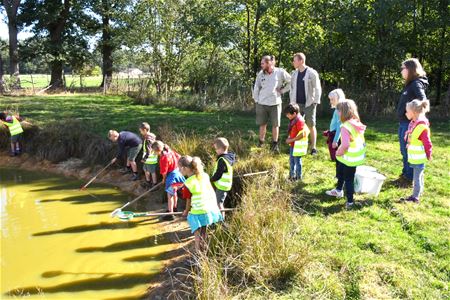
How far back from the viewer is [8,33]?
25188 mm

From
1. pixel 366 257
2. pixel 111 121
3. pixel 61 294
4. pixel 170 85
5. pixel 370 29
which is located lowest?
pixel 61 294

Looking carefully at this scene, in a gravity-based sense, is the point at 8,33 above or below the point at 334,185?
above

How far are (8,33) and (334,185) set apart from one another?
24.6 m

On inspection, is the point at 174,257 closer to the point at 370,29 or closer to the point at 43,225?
the point at 43,225

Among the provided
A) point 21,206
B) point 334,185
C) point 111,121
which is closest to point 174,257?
point 334,185

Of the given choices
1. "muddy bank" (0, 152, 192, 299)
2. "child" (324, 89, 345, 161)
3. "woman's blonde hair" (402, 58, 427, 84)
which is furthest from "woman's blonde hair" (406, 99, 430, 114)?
"muddy bank" (0, 152, 192, 299)

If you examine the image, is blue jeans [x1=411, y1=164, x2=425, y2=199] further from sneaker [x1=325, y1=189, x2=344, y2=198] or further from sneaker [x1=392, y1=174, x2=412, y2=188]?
sneaker [x1=325, y1=189, x2=344, y2=198]

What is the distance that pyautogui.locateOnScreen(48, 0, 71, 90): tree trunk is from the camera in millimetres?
25875

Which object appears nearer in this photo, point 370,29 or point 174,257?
point 174,257

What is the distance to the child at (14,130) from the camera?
11.6m

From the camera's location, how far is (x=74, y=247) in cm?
677

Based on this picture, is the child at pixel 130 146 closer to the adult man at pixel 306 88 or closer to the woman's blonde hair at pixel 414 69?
the adult man at pixel 306 88

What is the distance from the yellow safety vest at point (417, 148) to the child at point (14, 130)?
10248 mm

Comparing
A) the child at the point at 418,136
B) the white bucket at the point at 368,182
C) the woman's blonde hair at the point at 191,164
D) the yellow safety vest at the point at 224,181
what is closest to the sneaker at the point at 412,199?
the child at the point at 418,136
